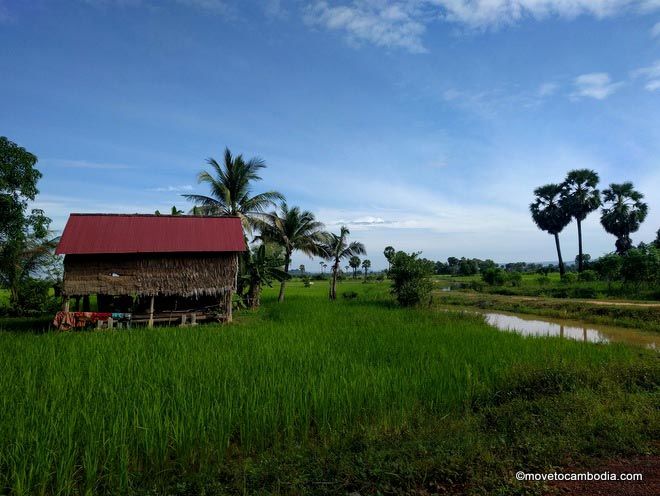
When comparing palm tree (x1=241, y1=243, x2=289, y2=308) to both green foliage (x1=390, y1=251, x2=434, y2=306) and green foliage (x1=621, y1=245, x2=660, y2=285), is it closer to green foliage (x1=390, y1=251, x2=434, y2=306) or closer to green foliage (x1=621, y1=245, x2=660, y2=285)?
green foliage (x1=390, y1=251, x2=434, y2=306)

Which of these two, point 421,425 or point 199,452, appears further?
point 421,425

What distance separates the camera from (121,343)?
7.64 meters

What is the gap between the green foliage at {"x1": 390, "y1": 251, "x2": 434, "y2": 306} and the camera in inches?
645

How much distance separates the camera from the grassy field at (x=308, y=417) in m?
2.94

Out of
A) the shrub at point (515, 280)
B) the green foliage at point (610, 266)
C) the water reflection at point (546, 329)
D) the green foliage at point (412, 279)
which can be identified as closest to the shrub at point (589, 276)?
the green foliage at point (610, 266)

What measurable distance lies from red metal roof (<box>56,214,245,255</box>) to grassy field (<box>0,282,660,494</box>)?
447 centimetres

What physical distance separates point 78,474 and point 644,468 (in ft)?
15.6

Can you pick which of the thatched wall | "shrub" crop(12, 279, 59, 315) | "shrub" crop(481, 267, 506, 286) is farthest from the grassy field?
"shrub" crop(481, 267, 506, 286)

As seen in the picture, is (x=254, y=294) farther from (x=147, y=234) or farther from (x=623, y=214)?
(x=623, y=214)

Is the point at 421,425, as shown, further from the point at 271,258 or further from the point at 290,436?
the point at 271,258

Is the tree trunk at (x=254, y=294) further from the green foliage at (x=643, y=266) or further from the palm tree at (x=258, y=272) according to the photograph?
the green foliage at (x=643, y=266)

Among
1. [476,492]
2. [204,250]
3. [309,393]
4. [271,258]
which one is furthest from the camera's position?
[271,258]

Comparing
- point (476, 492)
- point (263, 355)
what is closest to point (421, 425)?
point (476, 492)

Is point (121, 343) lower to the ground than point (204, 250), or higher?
lower
